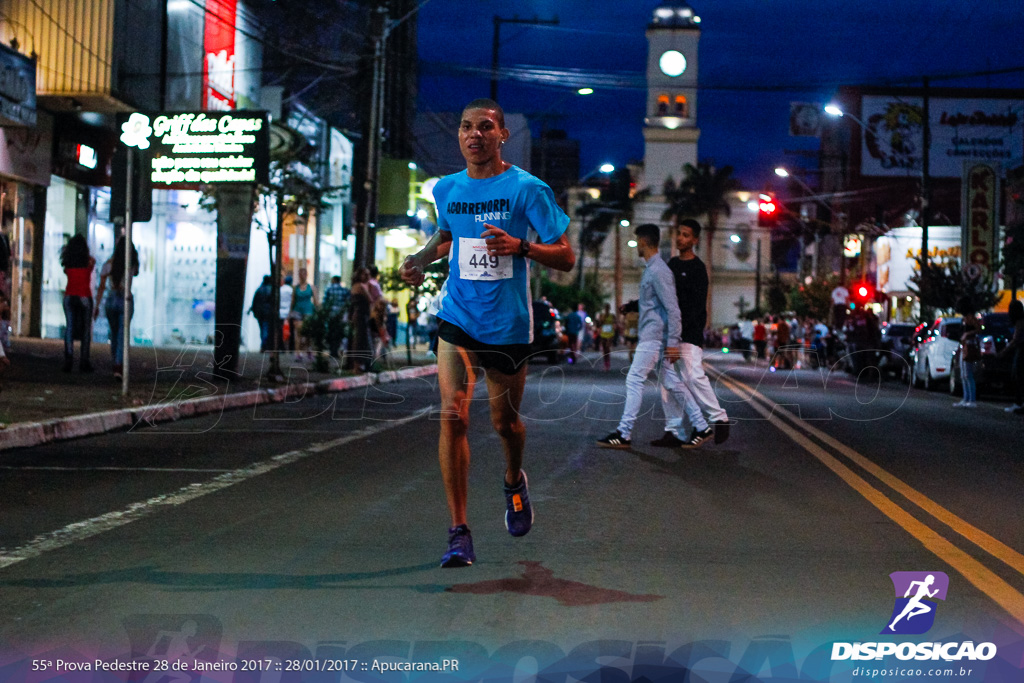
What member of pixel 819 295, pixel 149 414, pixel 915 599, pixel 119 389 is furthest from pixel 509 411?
pixel 819 295

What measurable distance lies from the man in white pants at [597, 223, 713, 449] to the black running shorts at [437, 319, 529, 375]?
221 inches

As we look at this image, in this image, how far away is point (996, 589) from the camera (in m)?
5.36

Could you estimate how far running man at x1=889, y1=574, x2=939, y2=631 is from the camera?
4.87 meters

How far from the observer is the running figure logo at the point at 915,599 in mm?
4719

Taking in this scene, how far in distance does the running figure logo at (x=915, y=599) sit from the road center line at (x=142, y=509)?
12.1ft

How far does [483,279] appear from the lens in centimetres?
589

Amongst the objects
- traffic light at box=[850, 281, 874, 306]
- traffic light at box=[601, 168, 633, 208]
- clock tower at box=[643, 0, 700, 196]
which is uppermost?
clock tower at box=[643, 0, 700, 196]

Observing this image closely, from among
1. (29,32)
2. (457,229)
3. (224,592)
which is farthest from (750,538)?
(29,32)

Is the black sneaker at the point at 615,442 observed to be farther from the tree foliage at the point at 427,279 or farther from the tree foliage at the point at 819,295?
the tree foliage at the point at 819,295

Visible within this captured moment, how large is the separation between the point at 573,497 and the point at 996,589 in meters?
3.16

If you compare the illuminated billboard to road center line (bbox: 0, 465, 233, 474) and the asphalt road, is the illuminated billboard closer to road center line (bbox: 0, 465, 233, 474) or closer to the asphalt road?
the asphalt road

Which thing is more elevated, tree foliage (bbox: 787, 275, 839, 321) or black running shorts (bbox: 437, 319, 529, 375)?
tree foliage (bbox: 787, 275, 839, 321)

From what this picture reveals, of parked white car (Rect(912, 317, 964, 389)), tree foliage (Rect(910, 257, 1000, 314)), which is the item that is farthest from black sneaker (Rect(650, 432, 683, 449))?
tree foliage (Rect(910, 257, 1000, 314))

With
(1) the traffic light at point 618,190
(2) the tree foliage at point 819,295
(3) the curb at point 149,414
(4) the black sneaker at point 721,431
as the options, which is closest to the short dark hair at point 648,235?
(4) the black sneaker at point 721,431
